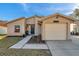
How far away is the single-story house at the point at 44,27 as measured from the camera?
11672 mm

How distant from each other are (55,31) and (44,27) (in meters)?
1.53

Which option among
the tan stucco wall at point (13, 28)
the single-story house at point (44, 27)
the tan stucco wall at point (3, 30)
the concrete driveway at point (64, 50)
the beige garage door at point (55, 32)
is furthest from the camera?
the beige garage door at point (55, 32)

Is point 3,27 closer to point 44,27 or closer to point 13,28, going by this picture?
point 13,28

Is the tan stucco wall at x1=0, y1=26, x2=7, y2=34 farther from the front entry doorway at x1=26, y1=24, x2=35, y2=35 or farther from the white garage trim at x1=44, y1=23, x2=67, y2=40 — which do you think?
the white garage trim at x1=44, y1=23, x2=67, y2=40

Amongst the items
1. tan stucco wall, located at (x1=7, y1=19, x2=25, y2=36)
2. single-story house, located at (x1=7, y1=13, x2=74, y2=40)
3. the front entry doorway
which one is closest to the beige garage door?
single-story house, located at (x1=7, y1=13, x2=74, y2=40)

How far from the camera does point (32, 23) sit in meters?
12.3

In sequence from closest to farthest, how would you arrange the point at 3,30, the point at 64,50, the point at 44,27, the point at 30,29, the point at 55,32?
the point at 64,50 < the point at 3,30 < the point at 30,29 < the point at 55,32 < the point at 44,27

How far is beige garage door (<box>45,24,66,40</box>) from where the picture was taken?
13.9m

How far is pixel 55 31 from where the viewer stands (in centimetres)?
1397

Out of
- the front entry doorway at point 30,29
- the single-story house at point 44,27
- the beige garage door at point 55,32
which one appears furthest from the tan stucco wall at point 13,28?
the beige garage door at point 55,32

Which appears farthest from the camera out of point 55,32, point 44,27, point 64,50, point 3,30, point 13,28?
point 44,27

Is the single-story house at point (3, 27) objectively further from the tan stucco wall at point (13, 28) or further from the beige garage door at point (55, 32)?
the beige garage door at point (55, 32)

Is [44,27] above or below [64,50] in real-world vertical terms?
above

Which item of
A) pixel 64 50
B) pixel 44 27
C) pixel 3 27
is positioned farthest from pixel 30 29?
pixel 44 27
